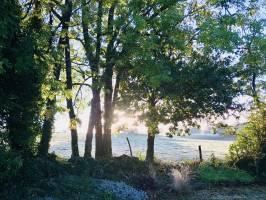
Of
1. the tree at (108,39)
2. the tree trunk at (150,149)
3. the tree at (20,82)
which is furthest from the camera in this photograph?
the tree trunk at (150,149)

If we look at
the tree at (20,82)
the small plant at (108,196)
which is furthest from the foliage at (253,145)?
the tree at (20,82)

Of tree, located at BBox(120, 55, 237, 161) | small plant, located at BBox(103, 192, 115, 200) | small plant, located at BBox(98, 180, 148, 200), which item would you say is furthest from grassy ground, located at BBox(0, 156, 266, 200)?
tree, located at BBox(120, 55, 237, 161)

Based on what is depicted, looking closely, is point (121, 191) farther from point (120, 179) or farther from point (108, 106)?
point (108, 106)

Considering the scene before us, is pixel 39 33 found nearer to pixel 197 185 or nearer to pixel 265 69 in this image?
pixel 197 185

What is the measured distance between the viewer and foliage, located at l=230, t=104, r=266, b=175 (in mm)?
22969

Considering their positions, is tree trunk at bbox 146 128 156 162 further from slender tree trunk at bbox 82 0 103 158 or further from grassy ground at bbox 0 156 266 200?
slender tree trunk at bbox 82 0 103 158

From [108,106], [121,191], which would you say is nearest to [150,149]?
[108,106]

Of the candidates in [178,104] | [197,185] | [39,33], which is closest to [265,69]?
[178,104]

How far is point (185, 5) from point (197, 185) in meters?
13.5

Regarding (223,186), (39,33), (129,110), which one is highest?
(39,33)

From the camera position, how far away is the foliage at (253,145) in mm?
22969

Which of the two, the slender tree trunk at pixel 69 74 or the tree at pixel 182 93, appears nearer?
the slender tree trunk at pixel 69 74

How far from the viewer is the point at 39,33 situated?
16578 mm

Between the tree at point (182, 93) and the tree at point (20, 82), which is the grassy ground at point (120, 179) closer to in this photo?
the tree at point (20, 82)
